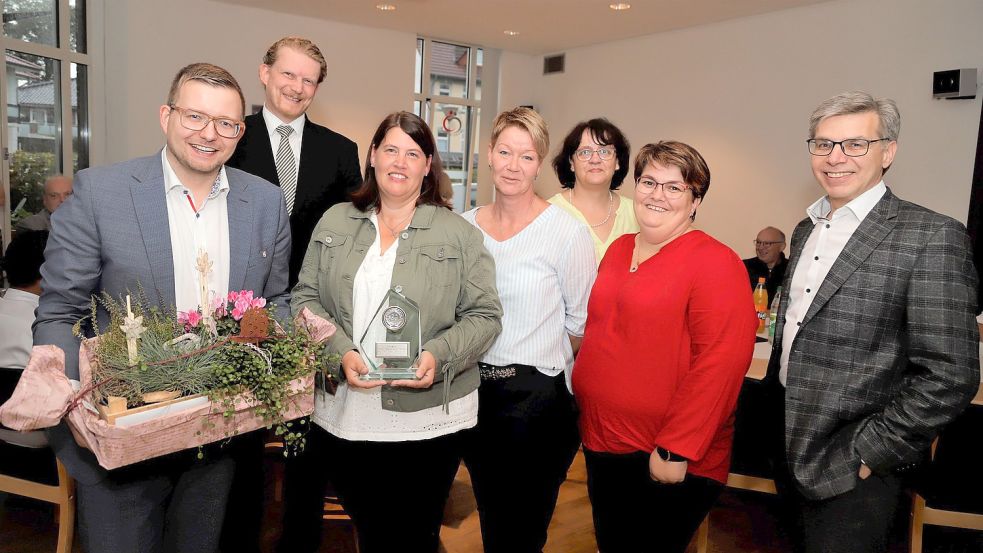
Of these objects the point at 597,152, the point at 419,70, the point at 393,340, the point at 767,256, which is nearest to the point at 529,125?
the point at 597,152

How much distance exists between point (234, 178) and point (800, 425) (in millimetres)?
1729

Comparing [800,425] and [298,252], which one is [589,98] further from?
[800,425]

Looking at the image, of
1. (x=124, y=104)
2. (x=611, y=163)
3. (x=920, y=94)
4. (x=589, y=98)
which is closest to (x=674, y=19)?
(x=589, y=98)

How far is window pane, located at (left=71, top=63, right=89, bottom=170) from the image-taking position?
6.73m

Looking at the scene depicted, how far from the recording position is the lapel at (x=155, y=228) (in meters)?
1.70

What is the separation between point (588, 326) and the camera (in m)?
2.11

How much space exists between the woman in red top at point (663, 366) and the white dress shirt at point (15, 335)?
2.14 metres

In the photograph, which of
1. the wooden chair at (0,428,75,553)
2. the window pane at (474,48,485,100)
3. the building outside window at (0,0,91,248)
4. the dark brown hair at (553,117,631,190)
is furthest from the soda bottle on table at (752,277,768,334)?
the window pane at (474,48,485,100)

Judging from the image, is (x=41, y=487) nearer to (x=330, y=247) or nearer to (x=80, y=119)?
(x=330, y=247)

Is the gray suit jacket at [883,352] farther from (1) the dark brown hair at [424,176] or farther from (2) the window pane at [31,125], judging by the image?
(2) the window pane at [31,125]

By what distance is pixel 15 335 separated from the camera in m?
2.58

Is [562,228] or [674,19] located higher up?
[674,19]

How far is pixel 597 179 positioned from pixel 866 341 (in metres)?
1.37

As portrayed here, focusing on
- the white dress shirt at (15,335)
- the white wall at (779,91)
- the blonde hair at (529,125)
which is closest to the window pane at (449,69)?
the white wall at (779,91)
